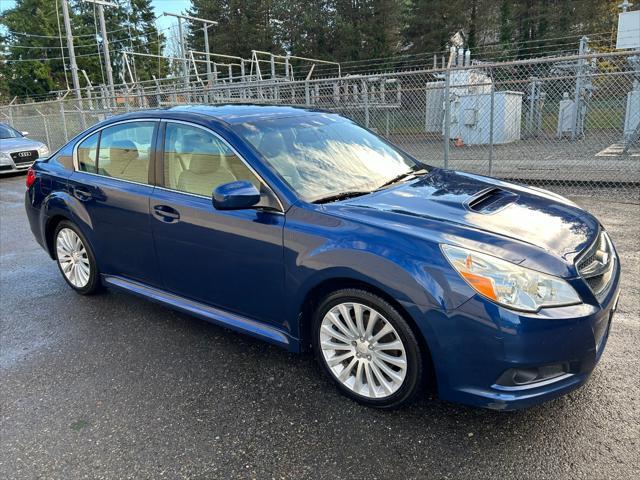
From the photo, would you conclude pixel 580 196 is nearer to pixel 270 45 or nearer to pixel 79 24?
pixel 270 45

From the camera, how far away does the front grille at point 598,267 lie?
256 cm

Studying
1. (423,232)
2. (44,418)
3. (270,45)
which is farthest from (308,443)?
(270,45)

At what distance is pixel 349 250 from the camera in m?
2.65

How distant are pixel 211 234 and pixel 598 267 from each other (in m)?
2.23

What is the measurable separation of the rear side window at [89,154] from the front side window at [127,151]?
63 millimetres

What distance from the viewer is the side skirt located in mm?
3074

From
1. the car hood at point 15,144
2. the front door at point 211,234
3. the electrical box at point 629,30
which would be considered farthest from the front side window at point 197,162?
the electrical box at point 629,30

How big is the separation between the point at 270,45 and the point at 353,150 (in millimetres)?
40459

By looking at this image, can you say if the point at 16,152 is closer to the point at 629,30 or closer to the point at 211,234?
the point at 211,234

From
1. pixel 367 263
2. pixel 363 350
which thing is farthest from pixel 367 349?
pixel 367 263

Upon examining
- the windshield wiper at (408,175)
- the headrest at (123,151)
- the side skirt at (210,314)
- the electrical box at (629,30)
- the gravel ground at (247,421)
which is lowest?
the gravel ground at (247,421)

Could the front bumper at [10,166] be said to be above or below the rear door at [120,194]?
below

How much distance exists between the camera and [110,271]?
4102 millimetres

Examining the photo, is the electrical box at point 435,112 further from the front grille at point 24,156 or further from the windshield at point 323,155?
the front grille at point 24,156
